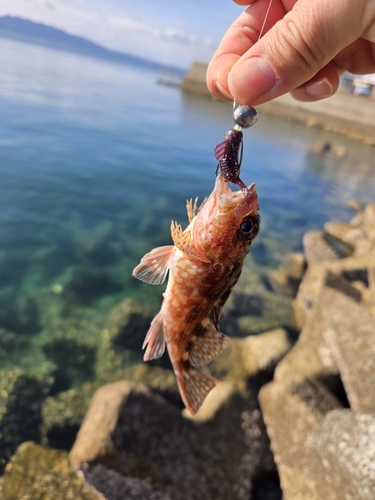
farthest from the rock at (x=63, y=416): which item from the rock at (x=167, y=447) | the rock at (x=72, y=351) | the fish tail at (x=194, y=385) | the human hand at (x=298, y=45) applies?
the human hand at (x=298, y=45)

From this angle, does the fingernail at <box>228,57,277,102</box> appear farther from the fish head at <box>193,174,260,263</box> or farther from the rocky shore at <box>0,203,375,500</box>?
the rocky shore at <box>0,203,375,500</box>

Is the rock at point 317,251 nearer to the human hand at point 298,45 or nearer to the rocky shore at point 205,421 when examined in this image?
the rocky shore at point 205,421

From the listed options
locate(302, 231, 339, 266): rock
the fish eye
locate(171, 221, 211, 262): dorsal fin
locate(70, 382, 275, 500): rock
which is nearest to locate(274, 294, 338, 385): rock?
locate(70, 382, 275, 500): rock

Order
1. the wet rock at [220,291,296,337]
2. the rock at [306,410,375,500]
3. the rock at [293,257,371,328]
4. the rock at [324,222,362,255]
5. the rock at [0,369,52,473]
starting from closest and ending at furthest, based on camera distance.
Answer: the rock at [306,410,375,500] → the rock at [0,369,52,473] → the rock at [293,257,371,328] → the wet rock at [220,291,296,337] → the rock at [324,222,362,255]

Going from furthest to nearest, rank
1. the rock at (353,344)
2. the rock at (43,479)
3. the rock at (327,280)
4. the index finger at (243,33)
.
Answer: the rock at (327,280)
the rock at (353,344)
the rock at (43,479)
the index finger at (243,33)

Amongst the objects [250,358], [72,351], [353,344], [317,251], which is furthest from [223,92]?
[317,251]

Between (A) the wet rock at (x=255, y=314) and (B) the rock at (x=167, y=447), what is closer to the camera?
(B) the rock at (x=167, y=447)

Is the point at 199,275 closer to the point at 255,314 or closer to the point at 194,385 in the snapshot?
the point at 194,385
